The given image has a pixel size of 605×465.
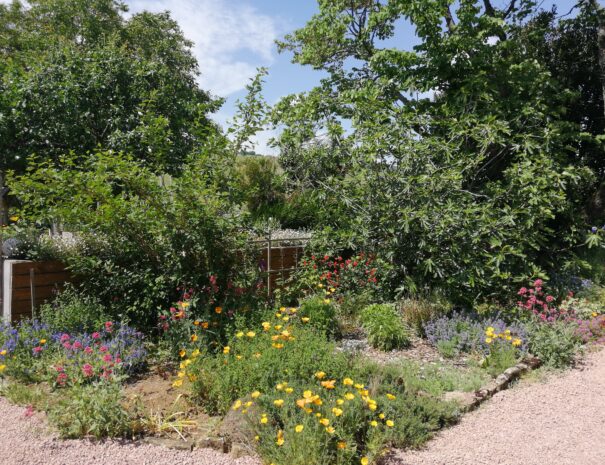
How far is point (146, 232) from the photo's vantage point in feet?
15.9

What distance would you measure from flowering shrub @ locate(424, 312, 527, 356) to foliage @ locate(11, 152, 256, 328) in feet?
6.76

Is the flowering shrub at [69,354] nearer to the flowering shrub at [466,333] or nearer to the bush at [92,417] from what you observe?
the bush at [92,417]

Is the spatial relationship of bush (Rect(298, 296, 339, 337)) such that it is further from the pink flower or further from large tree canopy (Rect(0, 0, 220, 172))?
large tree canopy (Rect(0, 0, 220, 172))

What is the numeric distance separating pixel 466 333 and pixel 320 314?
4.99ft

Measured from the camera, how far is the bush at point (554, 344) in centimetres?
448

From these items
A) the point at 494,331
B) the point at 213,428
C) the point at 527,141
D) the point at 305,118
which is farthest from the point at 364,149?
the point at 213,428

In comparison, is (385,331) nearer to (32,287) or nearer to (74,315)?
(74,315)

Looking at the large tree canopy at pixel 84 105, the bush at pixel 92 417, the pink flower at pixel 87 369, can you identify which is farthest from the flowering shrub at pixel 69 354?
the large tree canopy at pixel 84 105

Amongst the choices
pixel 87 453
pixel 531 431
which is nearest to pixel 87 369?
pixel 87 453

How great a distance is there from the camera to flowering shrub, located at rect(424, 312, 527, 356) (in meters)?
4.67

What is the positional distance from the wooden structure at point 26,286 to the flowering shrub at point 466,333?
4078mm

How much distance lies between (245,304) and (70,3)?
12.9 m

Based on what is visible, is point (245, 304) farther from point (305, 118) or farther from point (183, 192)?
point (305, 118)

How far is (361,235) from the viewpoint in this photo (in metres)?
6.02
